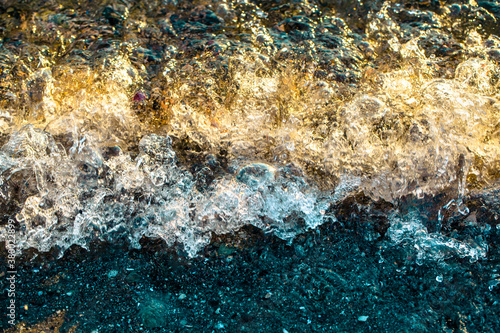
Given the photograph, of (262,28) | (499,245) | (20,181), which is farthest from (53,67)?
(499,245)

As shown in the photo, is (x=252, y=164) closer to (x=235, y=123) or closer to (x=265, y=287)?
(x=235, y=123)

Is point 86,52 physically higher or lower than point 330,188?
higher

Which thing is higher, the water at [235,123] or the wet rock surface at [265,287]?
the water at [235,123]

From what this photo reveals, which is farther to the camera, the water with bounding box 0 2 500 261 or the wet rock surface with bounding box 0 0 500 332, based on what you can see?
the water with bounding box 0 2 500 261

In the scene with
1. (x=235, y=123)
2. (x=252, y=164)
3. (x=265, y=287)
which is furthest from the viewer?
(x=235, y=123)

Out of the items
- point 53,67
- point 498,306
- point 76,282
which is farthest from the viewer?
point 53,67

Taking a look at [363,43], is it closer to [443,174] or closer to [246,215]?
[443,174]

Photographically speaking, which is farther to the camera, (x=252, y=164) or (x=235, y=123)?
(x=235, y=123)

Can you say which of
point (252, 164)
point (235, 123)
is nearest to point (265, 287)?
point (252, 164)

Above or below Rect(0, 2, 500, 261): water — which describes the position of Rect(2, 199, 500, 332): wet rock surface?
below

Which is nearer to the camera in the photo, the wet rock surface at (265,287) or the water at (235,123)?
the wet rock surface at (265,287)

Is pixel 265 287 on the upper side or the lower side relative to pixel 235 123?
lower
